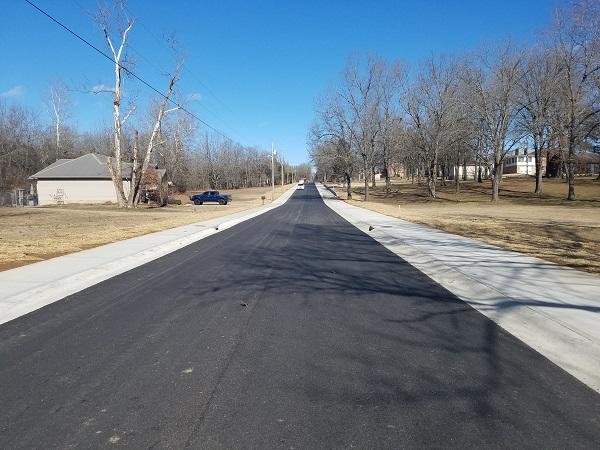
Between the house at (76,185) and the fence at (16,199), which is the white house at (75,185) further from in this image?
the fence at (16,199)

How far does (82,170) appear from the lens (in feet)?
170

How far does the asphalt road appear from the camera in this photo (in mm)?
3145

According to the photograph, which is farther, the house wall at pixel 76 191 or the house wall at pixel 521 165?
the house wall at pixel 521 165

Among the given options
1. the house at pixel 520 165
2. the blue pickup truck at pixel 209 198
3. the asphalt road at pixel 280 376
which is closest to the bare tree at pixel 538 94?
→ the blue pickup truck at pixel 209 198

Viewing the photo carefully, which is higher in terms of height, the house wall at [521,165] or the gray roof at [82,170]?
the house wall at [521,165]

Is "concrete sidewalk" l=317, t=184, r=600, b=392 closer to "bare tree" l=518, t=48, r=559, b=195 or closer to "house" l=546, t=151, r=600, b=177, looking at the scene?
"bare tree" l=518, t=48, r=559, b=195

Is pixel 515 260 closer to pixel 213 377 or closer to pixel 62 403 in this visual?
pixel 213 377

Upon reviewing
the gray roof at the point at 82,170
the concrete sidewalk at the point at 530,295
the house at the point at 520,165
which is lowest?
the concrete sidewalk at the point at 530,295

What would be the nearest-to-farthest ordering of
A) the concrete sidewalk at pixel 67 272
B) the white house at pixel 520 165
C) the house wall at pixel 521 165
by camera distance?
the concrete sidewalk at pixel 67 272, the white house at pixel 520 165, the house wall at pixel 521 165

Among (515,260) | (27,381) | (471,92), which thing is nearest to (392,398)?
(27,381)

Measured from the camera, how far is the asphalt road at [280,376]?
10.3 feet

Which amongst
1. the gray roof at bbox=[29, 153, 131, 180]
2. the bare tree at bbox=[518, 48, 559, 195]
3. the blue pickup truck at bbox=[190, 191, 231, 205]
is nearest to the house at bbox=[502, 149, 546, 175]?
the bare tree at bbox=[518, 48, 559, 195]

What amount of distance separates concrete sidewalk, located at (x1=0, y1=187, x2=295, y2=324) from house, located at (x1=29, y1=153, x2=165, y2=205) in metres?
38.6

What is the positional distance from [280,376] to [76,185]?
173ft
